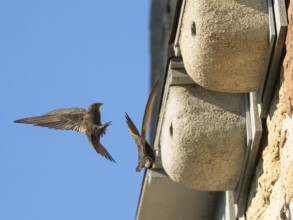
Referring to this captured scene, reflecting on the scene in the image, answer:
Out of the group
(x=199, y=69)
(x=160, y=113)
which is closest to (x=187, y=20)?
(x=199, y=69)

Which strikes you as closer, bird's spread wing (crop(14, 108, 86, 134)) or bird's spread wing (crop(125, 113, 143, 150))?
bird's spread wing (crop(125, 113, 143, 150))

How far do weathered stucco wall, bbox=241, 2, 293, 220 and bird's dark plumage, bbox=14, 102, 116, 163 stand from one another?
35.0 inches

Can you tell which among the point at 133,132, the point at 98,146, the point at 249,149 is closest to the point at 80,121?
the point at 98,146

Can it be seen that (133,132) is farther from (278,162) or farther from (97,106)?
(278,162)

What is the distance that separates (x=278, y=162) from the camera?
732cm

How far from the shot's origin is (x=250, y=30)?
7.33m

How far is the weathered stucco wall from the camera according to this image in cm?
695

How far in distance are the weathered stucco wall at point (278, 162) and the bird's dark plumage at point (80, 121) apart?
0.89 metres

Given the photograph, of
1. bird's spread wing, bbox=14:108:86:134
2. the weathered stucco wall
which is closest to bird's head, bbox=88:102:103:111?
bird's spread wing, bbox=14:108:86:134

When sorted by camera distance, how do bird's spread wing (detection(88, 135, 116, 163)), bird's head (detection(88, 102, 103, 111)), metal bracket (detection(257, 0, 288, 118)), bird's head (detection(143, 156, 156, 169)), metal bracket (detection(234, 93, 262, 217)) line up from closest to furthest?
metal bracket (detection(257, 0, 288, 118))
bird's head (detection(143, 156, 156, 169))
metal bracket (detection(234, 93, 262, 217))
bird's spread wing (detection(88, 135, 116, 163))
bird's head (detection(88, 102, 103, 111))

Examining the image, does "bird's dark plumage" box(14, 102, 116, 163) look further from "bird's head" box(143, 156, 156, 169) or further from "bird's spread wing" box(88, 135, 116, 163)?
"bird's head" box(143, 156, 156, 169)

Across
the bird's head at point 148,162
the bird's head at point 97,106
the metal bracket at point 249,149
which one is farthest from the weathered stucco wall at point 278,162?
the bird's head at point 97,106

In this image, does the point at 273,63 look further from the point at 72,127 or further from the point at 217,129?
the point at 72,127

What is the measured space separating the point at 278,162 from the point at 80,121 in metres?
1.40
